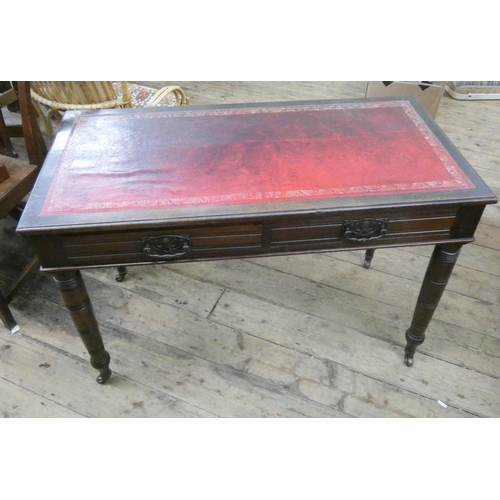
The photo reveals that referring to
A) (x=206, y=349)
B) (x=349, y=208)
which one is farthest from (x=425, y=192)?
(x=206, y=349)

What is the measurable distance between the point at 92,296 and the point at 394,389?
1.36 metres

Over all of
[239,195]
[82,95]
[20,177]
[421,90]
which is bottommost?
[421,90]

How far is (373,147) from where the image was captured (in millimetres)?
1555

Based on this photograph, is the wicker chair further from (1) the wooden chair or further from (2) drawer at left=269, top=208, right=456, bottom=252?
(2) drawer at left=269, top=208, right=456, bottom=252

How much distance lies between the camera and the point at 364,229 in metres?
1.39

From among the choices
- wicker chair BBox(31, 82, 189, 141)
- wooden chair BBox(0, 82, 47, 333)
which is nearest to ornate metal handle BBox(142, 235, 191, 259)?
wooden chair BBox(0, 82, 47, 333)

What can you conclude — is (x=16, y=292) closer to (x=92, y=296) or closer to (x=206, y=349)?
(x=92, y=296)

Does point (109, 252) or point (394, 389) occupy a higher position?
point (109, 252)

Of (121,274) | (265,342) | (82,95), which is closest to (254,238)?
(265,342)

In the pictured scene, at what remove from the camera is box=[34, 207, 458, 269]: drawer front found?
1311 mm

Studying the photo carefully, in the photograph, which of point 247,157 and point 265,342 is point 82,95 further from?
point 265,342

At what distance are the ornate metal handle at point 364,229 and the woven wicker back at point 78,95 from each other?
4.92ft

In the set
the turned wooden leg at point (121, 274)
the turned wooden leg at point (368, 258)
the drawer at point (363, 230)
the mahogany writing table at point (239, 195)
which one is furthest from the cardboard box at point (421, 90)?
the turned wooden leg at point (121, 274)

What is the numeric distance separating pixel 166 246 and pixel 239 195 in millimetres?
259
